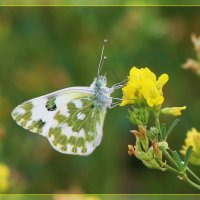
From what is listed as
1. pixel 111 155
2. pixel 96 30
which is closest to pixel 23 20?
pixel 96 30

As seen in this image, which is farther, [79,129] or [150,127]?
[79,129]

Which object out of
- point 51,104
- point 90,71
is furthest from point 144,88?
point 90,71

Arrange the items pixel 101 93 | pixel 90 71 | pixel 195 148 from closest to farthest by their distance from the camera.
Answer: pixel 195 148
pixel 101 93
pixel 90 71

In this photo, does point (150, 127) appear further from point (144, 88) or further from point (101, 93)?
point (101, 93)

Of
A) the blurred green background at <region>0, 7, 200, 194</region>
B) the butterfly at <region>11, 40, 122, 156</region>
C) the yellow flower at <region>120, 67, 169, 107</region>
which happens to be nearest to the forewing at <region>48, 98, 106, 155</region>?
the butterfly at <region>11, 40, 122, 156</region>

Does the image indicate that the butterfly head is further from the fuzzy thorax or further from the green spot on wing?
the green spot on wing

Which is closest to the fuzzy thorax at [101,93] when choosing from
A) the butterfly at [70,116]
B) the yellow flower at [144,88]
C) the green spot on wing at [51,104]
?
the butterfly at [70,116]
